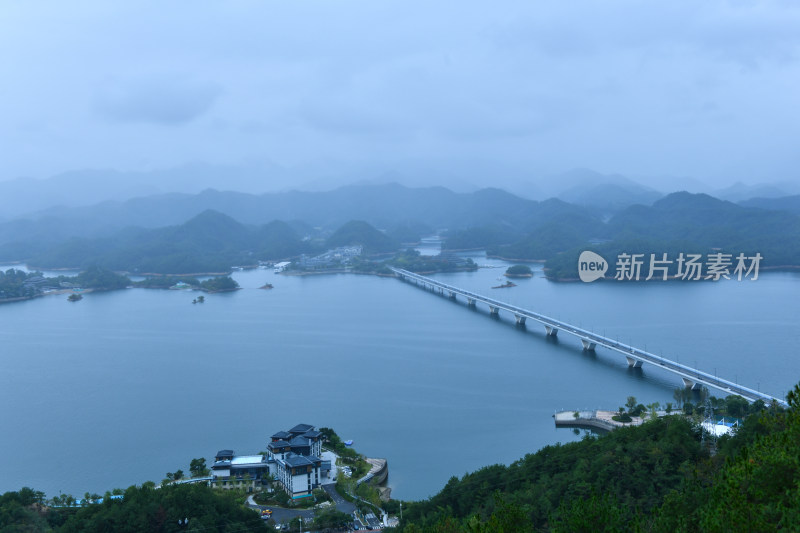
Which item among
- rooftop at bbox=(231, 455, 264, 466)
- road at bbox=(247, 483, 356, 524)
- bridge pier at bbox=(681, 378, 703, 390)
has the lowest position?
road at bbox=(247, 483, 356, 524)

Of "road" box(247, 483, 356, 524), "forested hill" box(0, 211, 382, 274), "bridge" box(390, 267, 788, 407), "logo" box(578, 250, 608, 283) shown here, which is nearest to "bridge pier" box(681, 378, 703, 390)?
"bridge" box(390, 267, 788, 407)

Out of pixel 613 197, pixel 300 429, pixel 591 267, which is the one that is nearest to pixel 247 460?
pixel 300 429

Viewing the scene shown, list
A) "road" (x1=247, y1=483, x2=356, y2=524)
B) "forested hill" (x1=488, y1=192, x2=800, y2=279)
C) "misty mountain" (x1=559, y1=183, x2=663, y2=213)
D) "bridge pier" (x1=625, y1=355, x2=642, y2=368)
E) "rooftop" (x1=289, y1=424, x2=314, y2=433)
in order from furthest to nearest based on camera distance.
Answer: "misty mountain" (x1=559, y1=183, x2=663, y2=213) < "forested hill" (x1=488, y1=192, x2=800, y2=279) < "bridge pier" (x1=625, y1=355, x2=642, y2=368) < "rooftop" (x1=289, y1=424, x2=314, y2=433) < "road" (x1=247, y1=483, x2=356, y2=524)

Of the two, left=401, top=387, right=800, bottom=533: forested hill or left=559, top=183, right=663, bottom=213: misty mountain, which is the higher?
left=559, top=183, right=663, bottom=213: misty mountain

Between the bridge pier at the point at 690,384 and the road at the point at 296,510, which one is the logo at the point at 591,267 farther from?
the road at the point at 296,510

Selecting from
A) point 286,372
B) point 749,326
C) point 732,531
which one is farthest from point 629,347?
point 732,531

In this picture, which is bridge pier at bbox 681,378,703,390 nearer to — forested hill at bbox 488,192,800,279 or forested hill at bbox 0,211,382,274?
forested hill at bbox 488,192,800,279

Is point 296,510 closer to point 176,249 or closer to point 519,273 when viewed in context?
point 519,273
